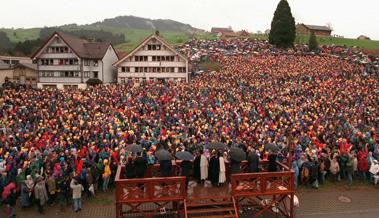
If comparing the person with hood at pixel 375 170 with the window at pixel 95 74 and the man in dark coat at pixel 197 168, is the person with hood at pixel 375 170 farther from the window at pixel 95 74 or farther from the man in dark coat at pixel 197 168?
the window at pixel 95 74

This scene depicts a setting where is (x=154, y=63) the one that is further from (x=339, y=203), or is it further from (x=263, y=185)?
(x=263, y=185)

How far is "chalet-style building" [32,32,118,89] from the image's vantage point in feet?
171

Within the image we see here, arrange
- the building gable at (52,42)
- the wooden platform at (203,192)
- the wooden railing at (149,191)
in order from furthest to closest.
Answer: the building gable at (52,42)
the wooden platform at (203,192)
the wooden railing at (149,191)

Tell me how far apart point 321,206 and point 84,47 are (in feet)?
157

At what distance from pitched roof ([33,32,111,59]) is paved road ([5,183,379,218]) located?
39.8 m

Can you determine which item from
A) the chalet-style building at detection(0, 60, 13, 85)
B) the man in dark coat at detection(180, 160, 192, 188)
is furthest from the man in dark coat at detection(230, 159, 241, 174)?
the chalet-style building at detection(0, 60, 13, 85)

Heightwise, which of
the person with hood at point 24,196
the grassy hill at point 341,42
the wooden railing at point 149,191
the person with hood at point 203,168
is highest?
the grassy hill at point 341,42

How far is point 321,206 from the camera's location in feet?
51.4

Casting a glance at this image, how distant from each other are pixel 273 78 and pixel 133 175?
33828mm

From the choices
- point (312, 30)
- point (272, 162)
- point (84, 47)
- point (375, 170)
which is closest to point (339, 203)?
point (375, 170)

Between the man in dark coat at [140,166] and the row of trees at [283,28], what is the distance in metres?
63.5

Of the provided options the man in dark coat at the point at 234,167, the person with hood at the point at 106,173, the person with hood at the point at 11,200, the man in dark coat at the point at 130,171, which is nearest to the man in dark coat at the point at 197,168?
the man in dark coat at the point at 234,167

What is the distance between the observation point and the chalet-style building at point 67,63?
52125 millimetres

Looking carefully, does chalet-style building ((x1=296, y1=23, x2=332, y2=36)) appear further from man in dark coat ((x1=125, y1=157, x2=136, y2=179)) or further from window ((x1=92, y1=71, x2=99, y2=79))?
man in dark coat ((x1=125, y1=157, x2=136, y2=179))
